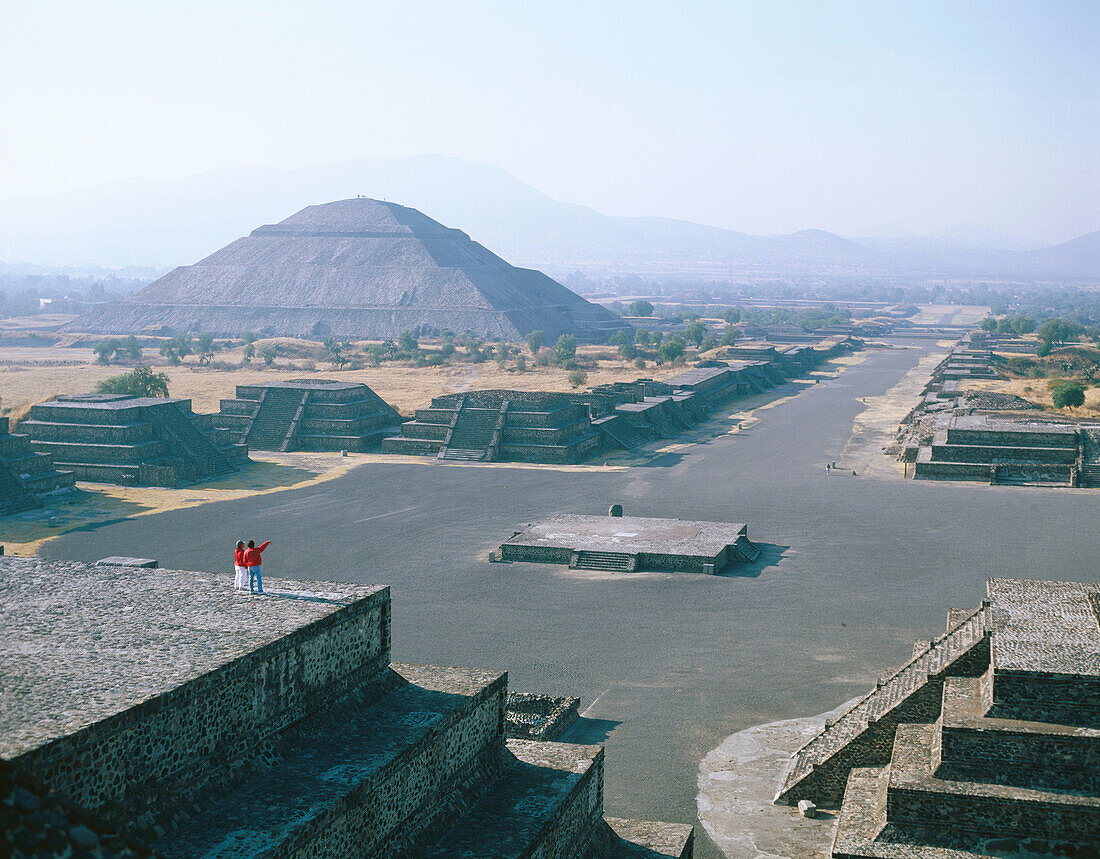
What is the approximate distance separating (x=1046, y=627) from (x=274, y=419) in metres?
50.5

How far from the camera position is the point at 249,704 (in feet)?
41.2

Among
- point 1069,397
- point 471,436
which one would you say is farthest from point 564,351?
point 471,436

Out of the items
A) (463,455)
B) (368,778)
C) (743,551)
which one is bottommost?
(743,551)

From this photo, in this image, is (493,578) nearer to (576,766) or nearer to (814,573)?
(814,573)

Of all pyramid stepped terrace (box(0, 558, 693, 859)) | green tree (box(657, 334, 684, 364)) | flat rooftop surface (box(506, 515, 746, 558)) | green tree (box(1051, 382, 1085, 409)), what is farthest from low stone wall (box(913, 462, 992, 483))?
green tree (box(657, 334, 684, 364))

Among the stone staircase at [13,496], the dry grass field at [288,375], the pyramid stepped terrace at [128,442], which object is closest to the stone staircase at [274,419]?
the pyramid stepped terrace at [128,442]

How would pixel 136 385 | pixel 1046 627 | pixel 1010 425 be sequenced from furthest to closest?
1. pixel 136 385
2. pixel 1010 425
3. pixel 1046 627

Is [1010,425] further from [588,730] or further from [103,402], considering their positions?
[103,402]

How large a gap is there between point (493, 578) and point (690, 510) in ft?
42.2

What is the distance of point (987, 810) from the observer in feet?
50.9

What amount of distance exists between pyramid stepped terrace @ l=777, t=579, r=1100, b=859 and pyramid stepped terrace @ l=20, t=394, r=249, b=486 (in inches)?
1542

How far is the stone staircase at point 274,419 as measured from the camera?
60.8 metres

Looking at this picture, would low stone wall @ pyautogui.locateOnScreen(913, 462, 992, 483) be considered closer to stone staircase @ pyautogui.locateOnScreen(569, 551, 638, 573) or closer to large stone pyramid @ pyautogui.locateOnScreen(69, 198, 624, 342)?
stone staircase @ pyautogui.locateOnScreen(569, 551, 638, 573)

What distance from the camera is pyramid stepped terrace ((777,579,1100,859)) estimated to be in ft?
50.5
